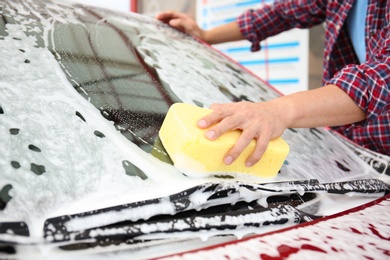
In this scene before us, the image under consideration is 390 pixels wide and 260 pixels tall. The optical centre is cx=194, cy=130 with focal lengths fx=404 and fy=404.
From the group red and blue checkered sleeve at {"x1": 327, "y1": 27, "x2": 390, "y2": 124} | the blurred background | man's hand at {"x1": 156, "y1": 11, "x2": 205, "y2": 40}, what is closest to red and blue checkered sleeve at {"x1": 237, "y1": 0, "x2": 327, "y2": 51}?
man's hand at {"x1": 156, "y1": 11, "x2": 205, "y2": 40}

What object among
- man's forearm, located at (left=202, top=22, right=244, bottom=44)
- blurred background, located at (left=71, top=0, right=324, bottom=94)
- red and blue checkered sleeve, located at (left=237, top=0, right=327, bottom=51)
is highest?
red and blue checkered sleeve, located at (left=237, top=0, right=327, bottom=51)

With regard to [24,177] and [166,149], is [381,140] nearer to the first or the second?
[166,149]

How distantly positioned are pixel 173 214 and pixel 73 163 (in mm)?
181

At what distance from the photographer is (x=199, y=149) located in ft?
2.42

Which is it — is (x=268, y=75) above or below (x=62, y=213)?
below

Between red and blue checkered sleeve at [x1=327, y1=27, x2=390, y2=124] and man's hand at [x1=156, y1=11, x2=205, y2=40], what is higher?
man's hand at [x1=156, y1=11, x2=205, y2=40]

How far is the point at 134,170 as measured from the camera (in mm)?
701

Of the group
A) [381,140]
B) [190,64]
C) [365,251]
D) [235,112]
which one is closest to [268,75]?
[381,140]

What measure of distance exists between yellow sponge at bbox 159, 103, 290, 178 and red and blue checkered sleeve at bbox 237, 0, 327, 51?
3.87ft

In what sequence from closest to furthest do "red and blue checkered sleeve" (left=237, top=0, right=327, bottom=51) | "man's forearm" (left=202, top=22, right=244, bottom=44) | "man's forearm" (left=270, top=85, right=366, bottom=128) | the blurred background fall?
"man's forearm" (left=270, top=85, right=366, bottom=128), "red and blue checkered sleeve" (left=237, top=0, right=327, bottom=51), "man's forearm" (left=202, top=22, right=244, bottom=44), the blurred background

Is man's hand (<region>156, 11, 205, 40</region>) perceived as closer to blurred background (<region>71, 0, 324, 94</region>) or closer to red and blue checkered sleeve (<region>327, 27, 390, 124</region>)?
red and blue checkered sleeve (<region>327, 27, 390, 124</region>)

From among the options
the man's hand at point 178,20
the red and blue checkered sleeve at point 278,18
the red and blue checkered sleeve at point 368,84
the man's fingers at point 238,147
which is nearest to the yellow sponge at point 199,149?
the man's fingers at point 238,147

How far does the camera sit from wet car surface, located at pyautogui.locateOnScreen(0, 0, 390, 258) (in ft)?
1.84

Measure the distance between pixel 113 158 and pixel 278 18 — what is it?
1494 mm
